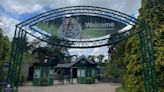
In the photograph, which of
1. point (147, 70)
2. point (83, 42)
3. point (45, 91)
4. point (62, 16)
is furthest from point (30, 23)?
point (45, 91)

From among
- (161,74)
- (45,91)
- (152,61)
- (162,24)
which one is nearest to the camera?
(152,61)

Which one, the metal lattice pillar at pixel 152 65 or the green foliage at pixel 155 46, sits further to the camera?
the green foliage at pixel 155 46

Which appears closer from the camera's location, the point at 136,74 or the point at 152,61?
the point at 152,61

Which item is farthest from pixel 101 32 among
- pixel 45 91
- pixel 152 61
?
pixel 45 91

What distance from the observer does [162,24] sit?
467 inches

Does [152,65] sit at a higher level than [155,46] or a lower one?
lower

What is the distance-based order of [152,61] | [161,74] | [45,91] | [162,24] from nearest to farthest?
1. [152,61]
2. [161,74]
3. [162,24]
4. [45,91]

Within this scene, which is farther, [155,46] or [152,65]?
[155,46]

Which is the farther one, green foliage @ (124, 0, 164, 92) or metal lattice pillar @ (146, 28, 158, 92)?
green foliage @ (124, 0, 164, 92)

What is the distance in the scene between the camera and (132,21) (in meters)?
11.1

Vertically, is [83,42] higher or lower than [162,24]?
lower

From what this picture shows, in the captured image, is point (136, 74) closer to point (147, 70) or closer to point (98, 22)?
point (147, 70)

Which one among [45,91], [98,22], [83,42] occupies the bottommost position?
[45,91]

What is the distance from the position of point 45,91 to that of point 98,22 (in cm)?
966
